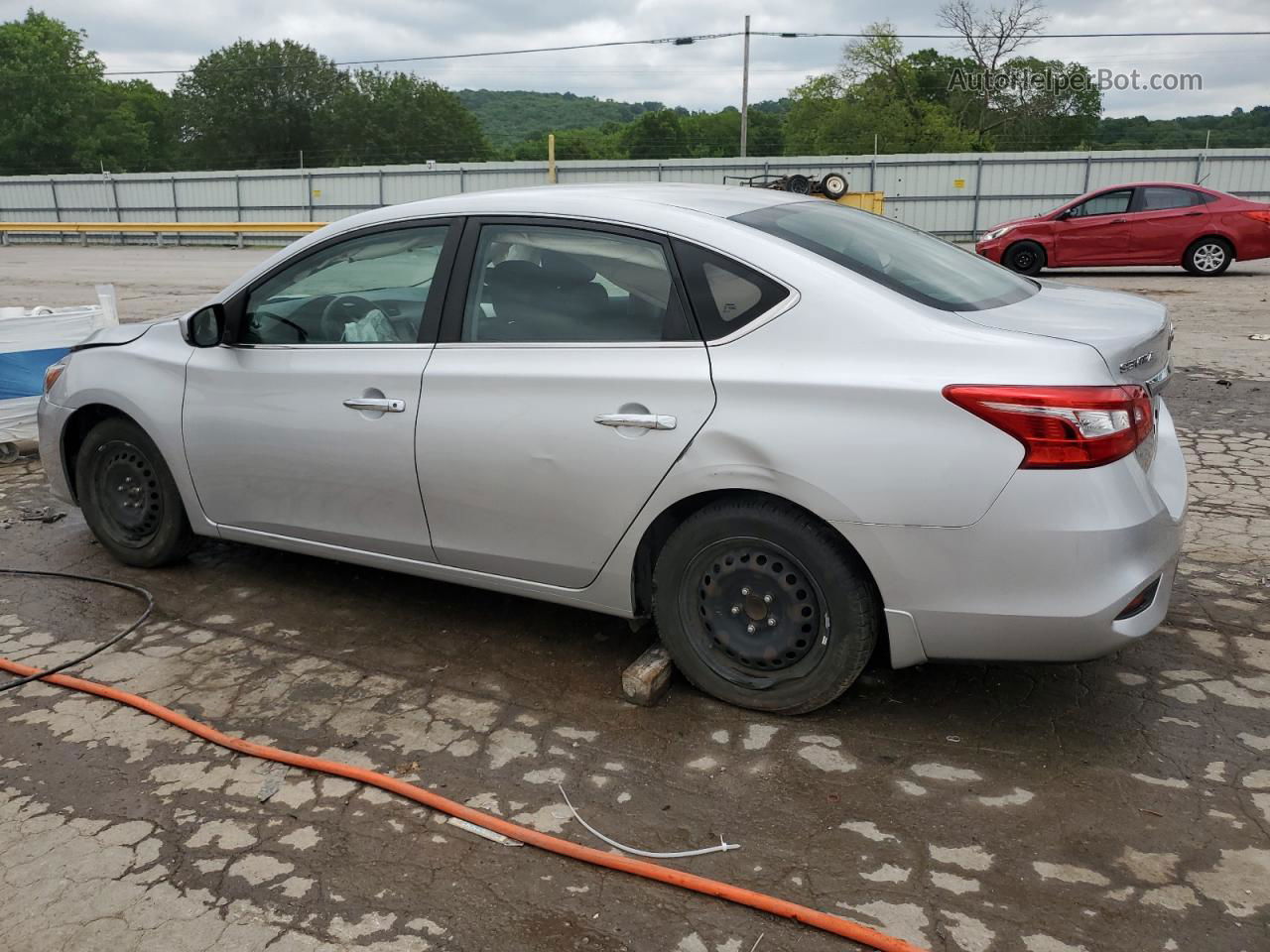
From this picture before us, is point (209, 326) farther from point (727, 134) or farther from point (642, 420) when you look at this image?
point (727, 134)

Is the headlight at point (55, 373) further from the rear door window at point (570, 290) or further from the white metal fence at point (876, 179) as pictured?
the white metal fence at point (876, 179)

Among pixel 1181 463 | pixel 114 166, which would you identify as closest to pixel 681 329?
pixel 1181 463

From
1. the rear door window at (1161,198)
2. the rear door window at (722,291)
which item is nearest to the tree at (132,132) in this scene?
the rear door window at (1161,198)

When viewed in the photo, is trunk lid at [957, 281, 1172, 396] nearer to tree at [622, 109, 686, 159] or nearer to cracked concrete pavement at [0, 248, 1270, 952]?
cracked concrete pavement at [0, 248, 1270, 952]

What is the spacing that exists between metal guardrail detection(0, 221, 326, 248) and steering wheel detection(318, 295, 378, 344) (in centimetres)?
2775

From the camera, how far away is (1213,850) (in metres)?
2.69

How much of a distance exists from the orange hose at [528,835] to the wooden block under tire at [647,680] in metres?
0.73

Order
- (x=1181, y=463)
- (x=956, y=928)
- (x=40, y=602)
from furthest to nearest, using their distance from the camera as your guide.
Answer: (x=40, y=602) < (x=1181, y=463) < (x=956, y=928)

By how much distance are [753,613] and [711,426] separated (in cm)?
60

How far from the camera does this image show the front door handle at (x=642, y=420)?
328 cm

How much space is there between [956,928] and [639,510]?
150 cm

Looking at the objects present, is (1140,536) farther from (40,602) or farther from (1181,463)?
(40,602)

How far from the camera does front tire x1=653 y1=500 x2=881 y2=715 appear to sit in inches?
125

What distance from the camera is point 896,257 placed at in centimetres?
358
